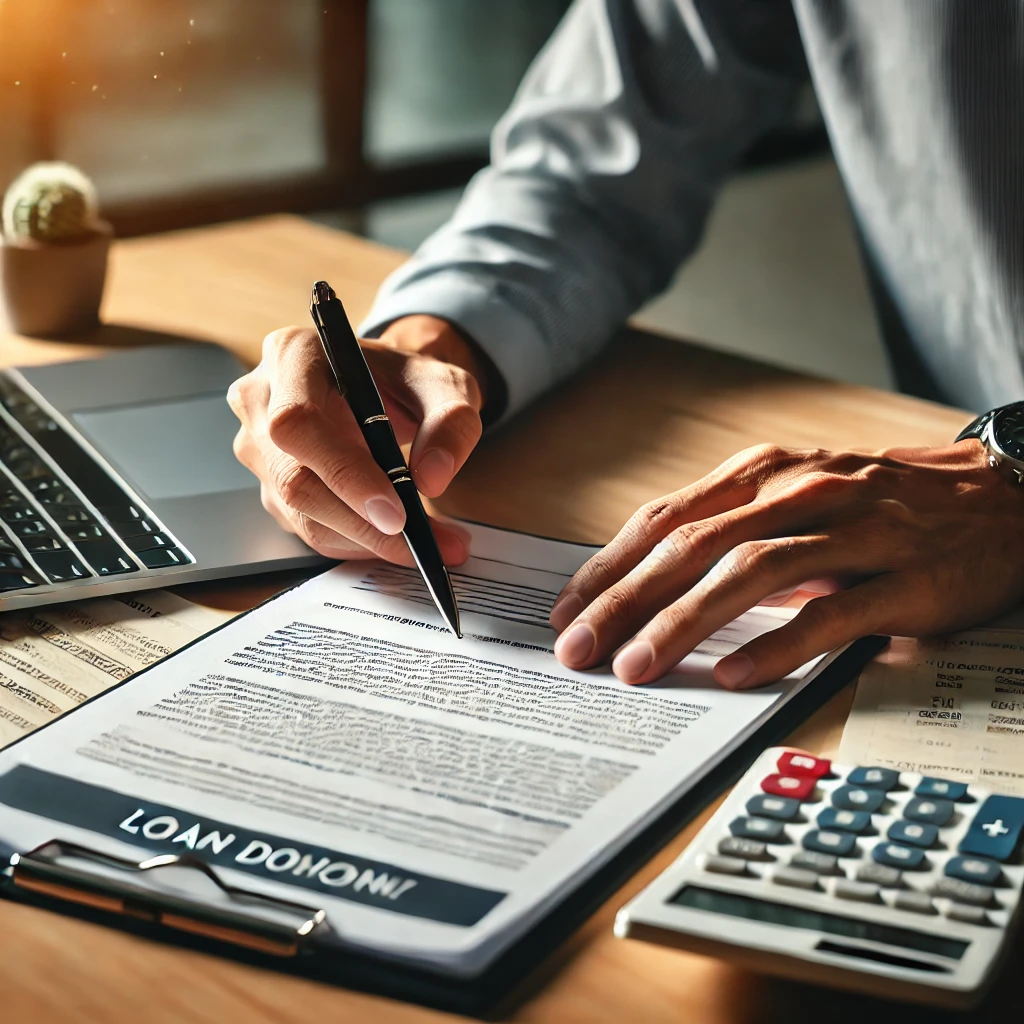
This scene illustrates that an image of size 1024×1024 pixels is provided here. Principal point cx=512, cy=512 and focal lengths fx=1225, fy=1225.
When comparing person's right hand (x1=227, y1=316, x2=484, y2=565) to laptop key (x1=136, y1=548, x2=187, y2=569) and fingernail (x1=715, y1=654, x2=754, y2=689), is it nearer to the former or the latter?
laptop key (x1=136, y1=548, x2=187, y2=569)

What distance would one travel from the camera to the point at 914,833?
0.43 metres

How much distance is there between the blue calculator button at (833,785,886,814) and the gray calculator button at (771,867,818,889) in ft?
0.15

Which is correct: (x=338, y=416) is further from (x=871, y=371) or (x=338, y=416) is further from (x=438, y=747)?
(x=871, y=371)

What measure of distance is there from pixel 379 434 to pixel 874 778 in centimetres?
32

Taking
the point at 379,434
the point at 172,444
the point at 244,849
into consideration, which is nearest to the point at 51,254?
the point at 172,444

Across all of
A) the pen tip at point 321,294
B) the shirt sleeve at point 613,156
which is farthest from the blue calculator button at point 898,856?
the shirt sleeve at point 613,156

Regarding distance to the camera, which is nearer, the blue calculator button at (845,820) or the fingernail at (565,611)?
the blue calculator button at (845,820)

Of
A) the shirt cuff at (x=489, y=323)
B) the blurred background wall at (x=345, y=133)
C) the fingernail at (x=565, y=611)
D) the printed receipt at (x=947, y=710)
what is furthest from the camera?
the blurred background wall at (x=345, y=133)

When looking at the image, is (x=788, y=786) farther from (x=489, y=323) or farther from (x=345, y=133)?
(x=345, y=133)

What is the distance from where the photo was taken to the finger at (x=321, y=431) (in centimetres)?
64

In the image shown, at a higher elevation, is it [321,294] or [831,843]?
[321,294]

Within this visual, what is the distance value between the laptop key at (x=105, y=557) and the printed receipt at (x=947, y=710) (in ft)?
1.27

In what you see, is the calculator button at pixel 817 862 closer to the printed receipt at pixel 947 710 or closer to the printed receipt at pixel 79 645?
the printed receipt at pixel 947 710

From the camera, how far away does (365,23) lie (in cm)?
224
